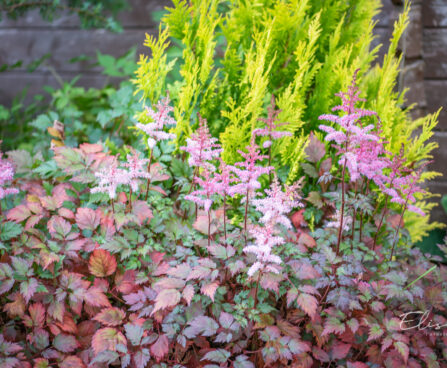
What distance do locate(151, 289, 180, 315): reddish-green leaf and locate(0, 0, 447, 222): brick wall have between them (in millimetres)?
2109

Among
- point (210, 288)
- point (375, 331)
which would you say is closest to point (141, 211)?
point (210, 288)

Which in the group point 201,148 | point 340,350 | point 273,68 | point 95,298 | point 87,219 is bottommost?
point 340,350

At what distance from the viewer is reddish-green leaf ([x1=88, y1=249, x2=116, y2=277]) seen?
4.71ft

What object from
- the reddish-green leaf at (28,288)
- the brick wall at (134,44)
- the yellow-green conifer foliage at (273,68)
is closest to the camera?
the reddish-green leaf at (28,288)

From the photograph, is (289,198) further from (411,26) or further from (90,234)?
(411,26)

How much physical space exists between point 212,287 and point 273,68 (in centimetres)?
121

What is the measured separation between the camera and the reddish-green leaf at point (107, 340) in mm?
1237

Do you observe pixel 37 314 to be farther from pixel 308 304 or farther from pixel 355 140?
pixel 355 140

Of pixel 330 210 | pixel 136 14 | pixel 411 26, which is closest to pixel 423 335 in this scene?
pixel 330 210

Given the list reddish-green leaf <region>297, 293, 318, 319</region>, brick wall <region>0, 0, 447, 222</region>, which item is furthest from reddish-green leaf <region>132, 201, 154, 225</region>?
brick wall <region>0, 0, 447, 222</region>

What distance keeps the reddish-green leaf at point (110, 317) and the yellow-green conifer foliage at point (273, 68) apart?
0.82 m

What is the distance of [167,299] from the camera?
1.20 m

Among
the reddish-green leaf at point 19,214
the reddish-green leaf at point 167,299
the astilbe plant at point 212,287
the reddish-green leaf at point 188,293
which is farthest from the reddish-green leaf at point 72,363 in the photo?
the reddish-green leaf at point 19,214

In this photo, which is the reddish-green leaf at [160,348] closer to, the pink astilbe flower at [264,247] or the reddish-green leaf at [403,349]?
the pink astilbe flower at [264,247]
